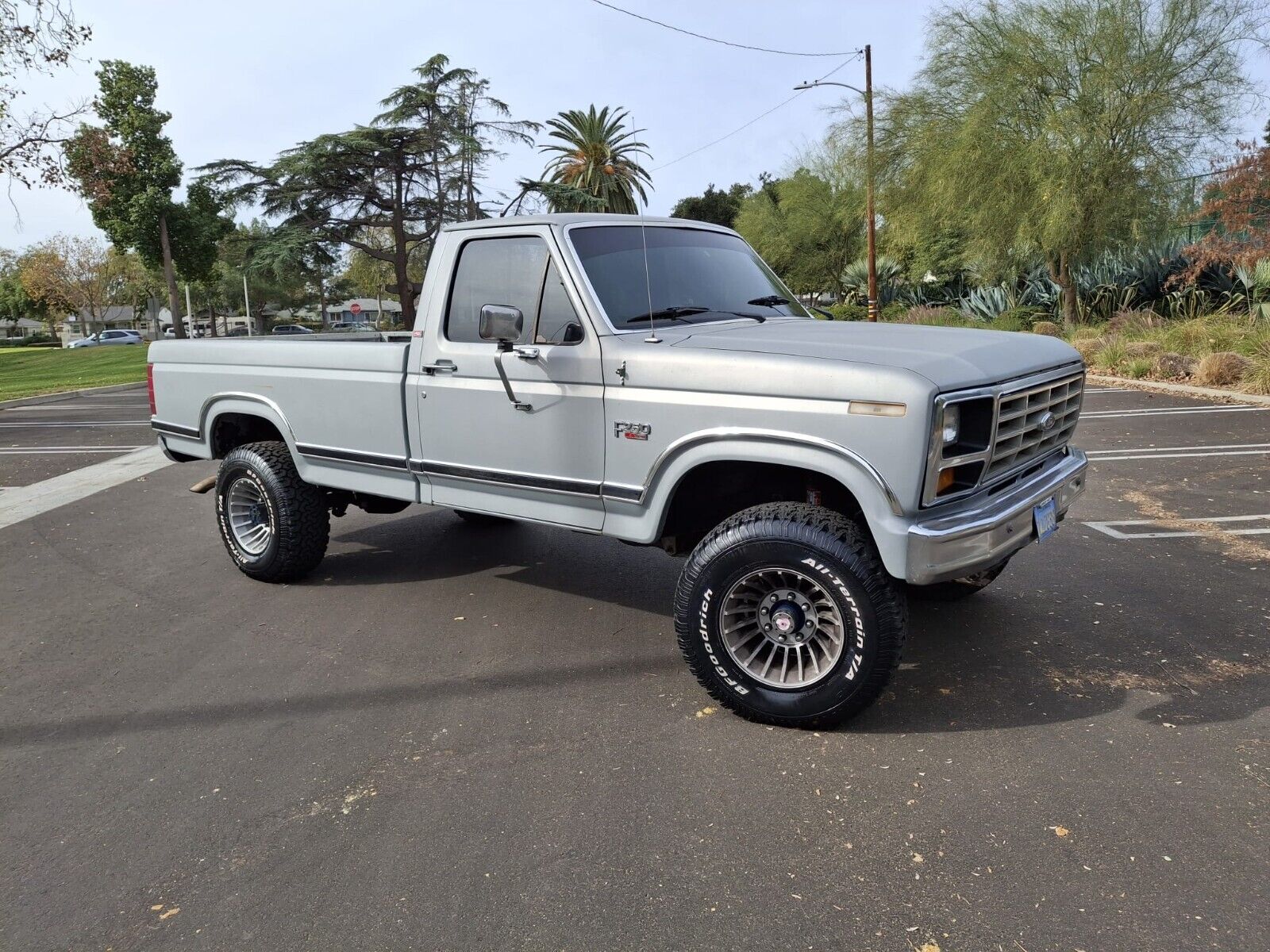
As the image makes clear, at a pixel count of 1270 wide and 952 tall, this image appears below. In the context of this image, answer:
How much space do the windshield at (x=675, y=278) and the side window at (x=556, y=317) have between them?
5.8 inches

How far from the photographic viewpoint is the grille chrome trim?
Result: 344 centimetres

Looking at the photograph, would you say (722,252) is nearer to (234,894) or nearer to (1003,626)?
(1003,626)

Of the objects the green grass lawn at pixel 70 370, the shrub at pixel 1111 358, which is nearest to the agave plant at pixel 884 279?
the shrub at pixel 1111 358

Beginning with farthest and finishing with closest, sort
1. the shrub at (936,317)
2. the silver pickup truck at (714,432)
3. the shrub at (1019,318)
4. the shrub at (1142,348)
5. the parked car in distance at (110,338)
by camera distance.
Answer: the parked car in distance at (110,338), the shrub at (936,317), the shrub at (1019,318), the shrub at (1142,348), the silver pickup truck at (714,432)

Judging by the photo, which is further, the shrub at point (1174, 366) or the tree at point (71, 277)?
the tree at point (71, 277)

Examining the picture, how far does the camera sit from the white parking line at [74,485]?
838 cm

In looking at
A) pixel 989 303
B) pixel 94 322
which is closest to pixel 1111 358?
pixel 989 303

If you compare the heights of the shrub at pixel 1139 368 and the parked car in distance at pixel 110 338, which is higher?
the parked car in distance at pixel 110 338

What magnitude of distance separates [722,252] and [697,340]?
1211mm

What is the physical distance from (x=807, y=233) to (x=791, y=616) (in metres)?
43.0

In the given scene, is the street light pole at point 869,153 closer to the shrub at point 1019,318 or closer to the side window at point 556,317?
the shrub at point 1019,318

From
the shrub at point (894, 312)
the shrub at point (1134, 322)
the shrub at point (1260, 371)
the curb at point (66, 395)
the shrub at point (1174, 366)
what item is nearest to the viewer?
the shrub at point (1260, 371)

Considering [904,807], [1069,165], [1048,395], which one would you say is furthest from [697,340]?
[1069,165]

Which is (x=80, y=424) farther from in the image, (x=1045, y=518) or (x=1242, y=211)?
(x=1242, y=211)
